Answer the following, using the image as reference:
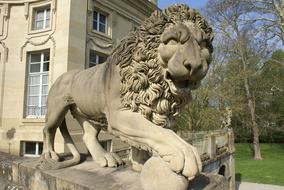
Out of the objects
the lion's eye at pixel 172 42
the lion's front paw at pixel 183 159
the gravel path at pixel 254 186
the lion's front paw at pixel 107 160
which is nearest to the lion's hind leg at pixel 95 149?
the lion's front paw at pixel 107 160

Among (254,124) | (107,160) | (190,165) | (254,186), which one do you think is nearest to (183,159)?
(190,165)

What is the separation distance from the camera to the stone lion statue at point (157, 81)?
5.78 ft

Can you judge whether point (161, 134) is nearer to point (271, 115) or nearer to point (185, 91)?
point (185, 91)

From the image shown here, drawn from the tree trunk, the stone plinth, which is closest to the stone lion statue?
the stone plinth

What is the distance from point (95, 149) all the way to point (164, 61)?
1320mm

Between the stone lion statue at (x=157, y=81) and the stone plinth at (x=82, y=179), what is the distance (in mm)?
279

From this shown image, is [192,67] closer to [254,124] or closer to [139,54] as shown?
[139,54]

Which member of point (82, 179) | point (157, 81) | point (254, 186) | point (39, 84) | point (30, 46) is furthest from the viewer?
point (254, 186)

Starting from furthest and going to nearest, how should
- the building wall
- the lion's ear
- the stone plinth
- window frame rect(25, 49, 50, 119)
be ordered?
1. window frame rect(25, 49, 50, 119)
2. the building wall
3. the stone plinth
4. the lion's ear

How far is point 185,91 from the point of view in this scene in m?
1.93

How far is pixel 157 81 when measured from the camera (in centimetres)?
197

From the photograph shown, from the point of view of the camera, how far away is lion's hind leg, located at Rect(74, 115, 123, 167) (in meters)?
2.75

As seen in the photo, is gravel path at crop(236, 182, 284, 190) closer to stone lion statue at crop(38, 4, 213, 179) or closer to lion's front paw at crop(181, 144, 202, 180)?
stone lion statue at crop(38, 4, 213, 179)

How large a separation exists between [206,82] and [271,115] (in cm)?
818
